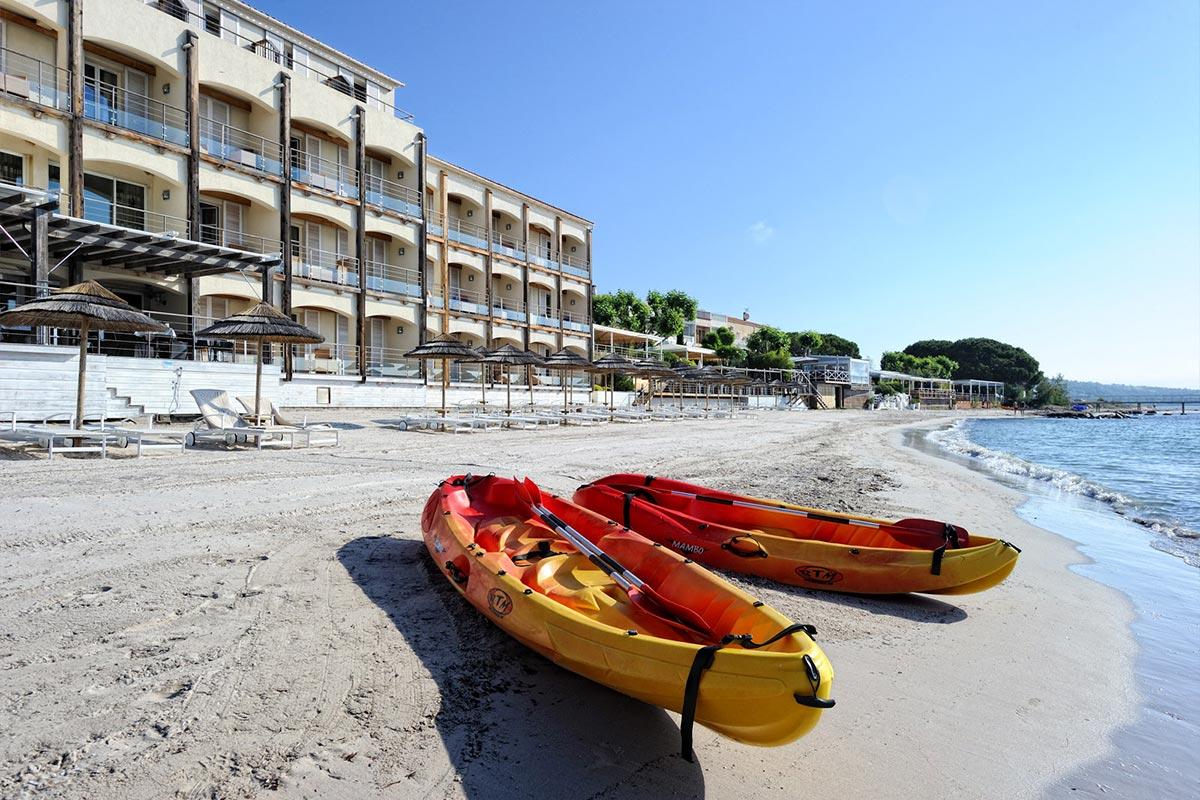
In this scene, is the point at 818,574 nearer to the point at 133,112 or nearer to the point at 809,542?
the point at 809,542

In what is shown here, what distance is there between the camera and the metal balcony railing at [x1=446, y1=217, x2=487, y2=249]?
3366cm

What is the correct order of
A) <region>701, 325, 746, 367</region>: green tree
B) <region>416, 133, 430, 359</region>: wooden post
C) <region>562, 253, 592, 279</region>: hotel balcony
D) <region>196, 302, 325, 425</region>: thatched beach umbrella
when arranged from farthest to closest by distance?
<region>701, 325, 746, 367</region>: green tree < <region>562, 253, 592, 279</region>: hotel balcony < <region>416, 133, 430, 359</region>: wooden post < <region>196, 302, 325, 425</region>: thatched beach umbrella

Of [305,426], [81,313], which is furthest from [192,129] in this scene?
[305,426]

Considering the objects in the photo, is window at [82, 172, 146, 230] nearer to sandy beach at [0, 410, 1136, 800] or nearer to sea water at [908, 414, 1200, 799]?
sandy beach at [0, 410, 1136, 800]

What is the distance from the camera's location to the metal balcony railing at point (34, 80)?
17.7 m

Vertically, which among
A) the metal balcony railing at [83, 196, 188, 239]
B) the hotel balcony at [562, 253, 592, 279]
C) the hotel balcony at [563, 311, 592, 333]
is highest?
the hotel balcony at [562, 253, 592, 279]

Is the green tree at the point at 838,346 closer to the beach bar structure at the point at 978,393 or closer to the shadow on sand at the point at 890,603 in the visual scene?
the beach bar structure at the point at 978,393

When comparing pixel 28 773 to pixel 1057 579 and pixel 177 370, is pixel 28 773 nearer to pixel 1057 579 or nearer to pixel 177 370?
pixel 1057 579

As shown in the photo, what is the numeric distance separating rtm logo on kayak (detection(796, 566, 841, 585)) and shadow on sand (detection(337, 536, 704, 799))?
2290 mm

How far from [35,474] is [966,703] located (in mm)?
9986

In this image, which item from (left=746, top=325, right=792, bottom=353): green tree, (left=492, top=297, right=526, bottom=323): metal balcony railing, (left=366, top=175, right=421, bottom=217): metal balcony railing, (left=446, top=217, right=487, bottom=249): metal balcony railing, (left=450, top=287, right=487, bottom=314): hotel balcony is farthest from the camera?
(left=746, top=325, right=792, bottom=353): green tree

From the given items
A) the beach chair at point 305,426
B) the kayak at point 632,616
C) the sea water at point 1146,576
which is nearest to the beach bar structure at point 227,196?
the beach chair at point 305,426

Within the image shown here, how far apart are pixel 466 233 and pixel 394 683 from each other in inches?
1334

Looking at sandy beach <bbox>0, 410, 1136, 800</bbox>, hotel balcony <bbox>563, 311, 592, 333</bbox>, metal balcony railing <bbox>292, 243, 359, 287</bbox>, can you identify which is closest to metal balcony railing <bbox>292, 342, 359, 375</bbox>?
metal balcony railing <bbox>292, 243, 359, 287</bbox>
